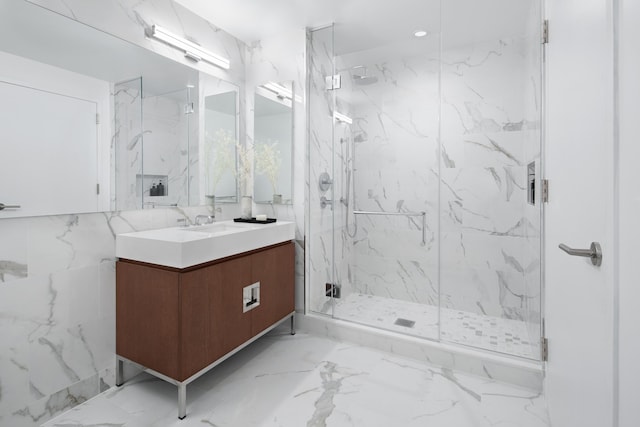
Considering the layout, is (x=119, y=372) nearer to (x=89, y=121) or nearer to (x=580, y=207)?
(x=89, y=121)

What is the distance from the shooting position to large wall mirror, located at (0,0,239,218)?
149 centimetres

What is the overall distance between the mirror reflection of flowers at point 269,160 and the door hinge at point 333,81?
642 millimetres

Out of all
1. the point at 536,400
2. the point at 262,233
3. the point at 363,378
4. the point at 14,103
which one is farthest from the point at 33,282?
the point at 536,400

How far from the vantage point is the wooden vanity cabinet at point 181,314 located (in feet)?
5.49

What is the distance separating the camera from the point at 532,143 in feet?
6.76

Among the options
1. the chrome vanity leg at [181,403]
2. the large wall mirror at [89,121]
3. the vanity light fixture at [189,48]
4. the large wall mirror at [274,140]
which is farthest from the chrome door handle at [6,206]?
the large wall mirror at [274,140]

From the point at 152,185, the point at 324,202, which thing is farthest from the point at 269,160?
the point at 152,185

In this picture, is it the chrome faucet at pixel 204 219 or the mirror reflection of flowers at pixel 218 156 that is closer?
the chrome faucet at pixel 204 219

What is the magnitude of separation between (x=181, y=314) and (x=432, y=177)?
2.01 m

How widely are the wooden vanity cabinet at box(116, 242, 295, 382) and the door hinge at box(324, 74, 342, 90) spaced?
5.15 feet

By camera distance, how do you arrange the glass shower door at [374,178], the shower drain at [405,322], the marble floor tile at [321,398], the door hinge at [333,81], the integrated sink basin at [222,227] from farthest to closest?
the door hinge at [333,81]
the glass shower door at [374,178]
the shower drain at [405,322]
the integrated sink basin at [222,227]
the marble floor tile at [321,398]

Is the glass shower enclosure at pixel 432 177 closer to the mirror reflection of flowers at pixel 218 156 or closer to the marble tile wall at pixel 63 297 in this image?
the mirror reflection of flowers at pixel 218 156

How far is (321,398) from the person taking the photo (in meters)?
1.83

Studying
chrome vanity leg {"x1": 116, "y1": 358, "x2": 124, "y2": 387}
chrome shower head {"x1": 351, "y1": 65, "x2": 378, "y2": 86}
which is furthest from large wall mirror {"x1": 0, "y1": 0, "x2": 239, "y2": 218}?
Answer: chrome shower head {"x1": 351, "y1": 65, "x2": 378, "y2": 86}
